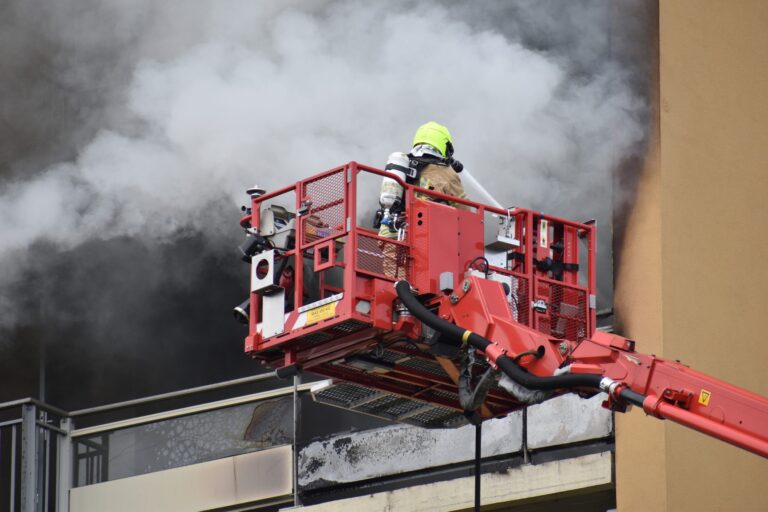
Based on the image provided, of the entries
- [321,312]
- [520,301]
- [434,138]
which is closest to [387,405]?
[520,301]

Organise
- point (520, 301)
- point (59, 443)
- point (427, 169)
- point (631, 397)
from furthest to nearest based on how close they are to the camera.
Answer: point (59, 443) < point (427, 169) < point (520, 301) < point (631, 397)

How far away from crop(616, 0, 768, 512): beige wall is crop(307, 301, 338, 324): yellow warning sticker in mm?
3568

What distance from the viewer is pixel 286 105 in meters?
17.1

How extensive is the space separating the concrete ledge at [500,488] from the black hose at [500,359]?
3.53 metres

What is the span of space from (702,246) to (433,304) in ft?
12.2

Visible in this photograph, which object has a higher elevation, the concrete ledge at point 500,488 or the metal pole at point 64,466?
the metal pole at point 64,466

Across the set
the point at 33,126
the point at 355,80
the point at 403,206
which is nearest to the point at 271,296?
the point at 403,206

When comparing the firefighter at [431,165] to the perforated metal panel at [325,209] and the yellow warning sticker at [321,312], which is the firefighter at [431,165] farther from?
the yellow warning sticker at [321,312]

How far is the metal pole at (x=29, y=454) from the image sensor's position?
15.1 metres

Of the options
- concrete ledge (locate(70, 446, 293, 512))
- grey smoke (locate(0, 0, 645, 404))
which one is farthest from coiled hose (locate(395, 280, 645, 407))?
concrete ledge (locate(70, 446, 293, 512))

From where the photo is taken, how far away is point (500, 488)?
13.2m

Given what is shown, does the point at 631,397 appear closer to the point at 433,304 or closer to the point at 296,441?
the point at 433,304

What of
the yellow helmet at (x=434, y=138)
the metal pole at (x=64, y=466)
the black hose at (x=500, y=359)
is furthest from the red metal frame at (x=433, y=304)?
the metal pole at (x=64, y=466)

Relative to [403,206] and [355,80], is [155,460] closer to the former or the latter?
[355,80]
